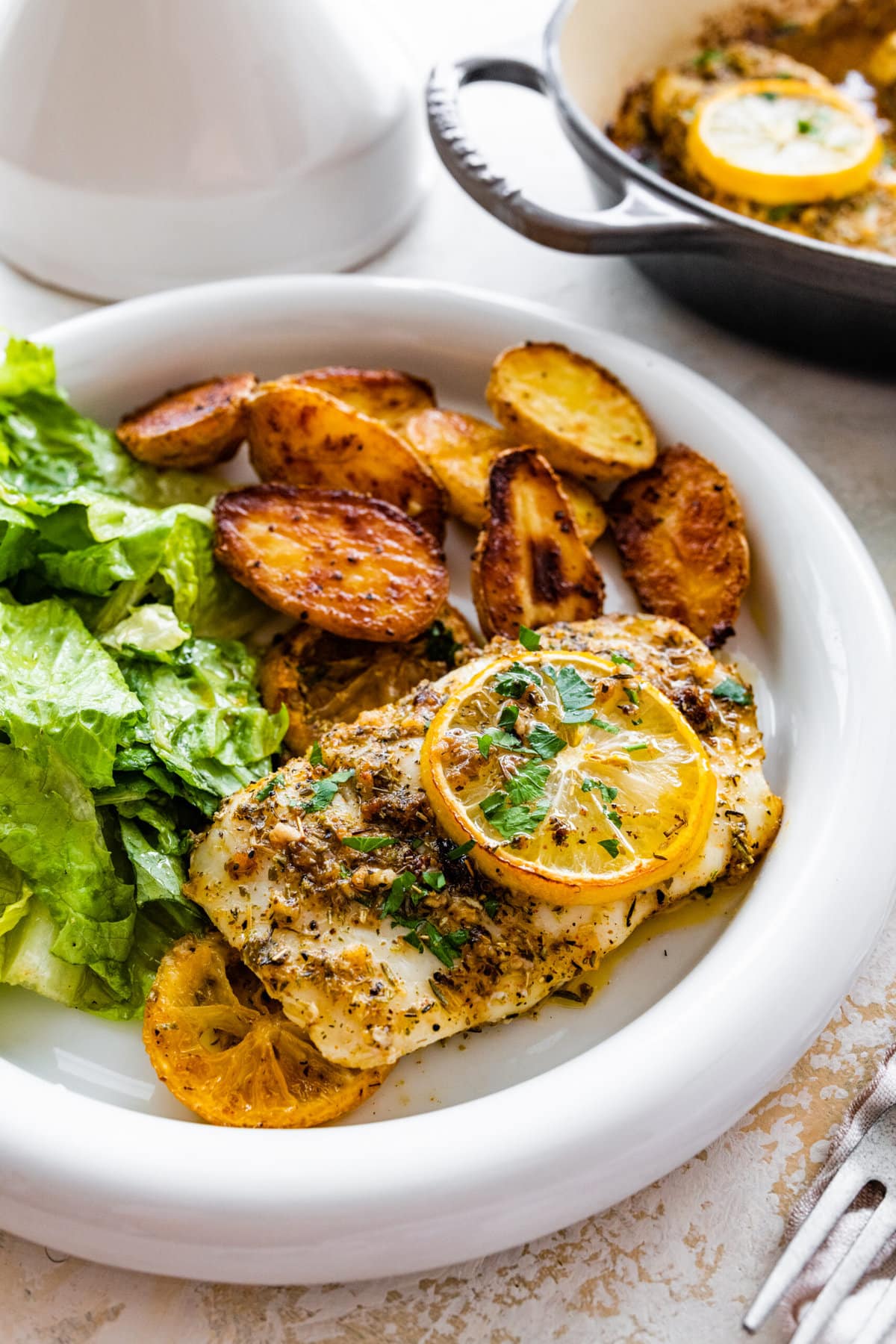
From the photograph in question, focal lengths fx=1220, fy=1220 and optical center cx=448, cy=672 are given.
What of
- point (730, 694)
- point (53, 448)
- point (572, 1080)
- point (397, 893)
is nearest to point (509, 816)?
point (397, 893)

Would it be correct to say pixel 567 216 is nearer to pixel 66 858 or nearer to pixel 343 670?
pixel 343 670

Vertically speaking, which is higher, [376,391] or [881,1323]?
[376,391]

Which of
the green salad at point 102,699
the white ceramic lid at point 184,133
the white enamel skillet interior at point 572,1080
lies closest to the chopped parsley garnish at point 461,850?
the white enamel skillet interior at point 572,1080

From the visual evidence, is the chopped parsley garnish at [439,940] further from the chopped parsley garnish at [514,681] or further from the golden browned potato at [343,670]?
the golden browned potato at [343,670]

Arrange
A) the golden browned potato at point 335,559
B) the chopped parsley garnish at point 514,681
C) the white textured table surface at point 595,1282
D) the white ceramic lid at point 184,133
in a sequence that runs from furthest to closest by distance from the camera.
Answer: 1. the white ceramic lid at point 184,133
2. the golden browned potato at point 335,559
3. the chopped parsley garnish at point 514,681
4. the white textured table surface at point 595,1282

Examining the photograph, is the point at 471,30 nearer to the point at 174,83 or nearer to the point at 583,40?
the point at 583,40

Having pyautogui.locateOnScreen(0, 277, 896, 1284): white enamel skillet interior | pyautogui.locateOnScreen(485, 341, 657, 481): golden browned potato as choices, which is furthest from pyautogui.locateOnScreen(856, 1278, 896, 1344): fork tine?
pyautogui.locateOnScreen(485, 341, 657, 481): golden browned potato

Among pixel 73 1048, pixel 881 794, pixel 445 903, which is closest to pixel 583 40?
pixel 881 794
